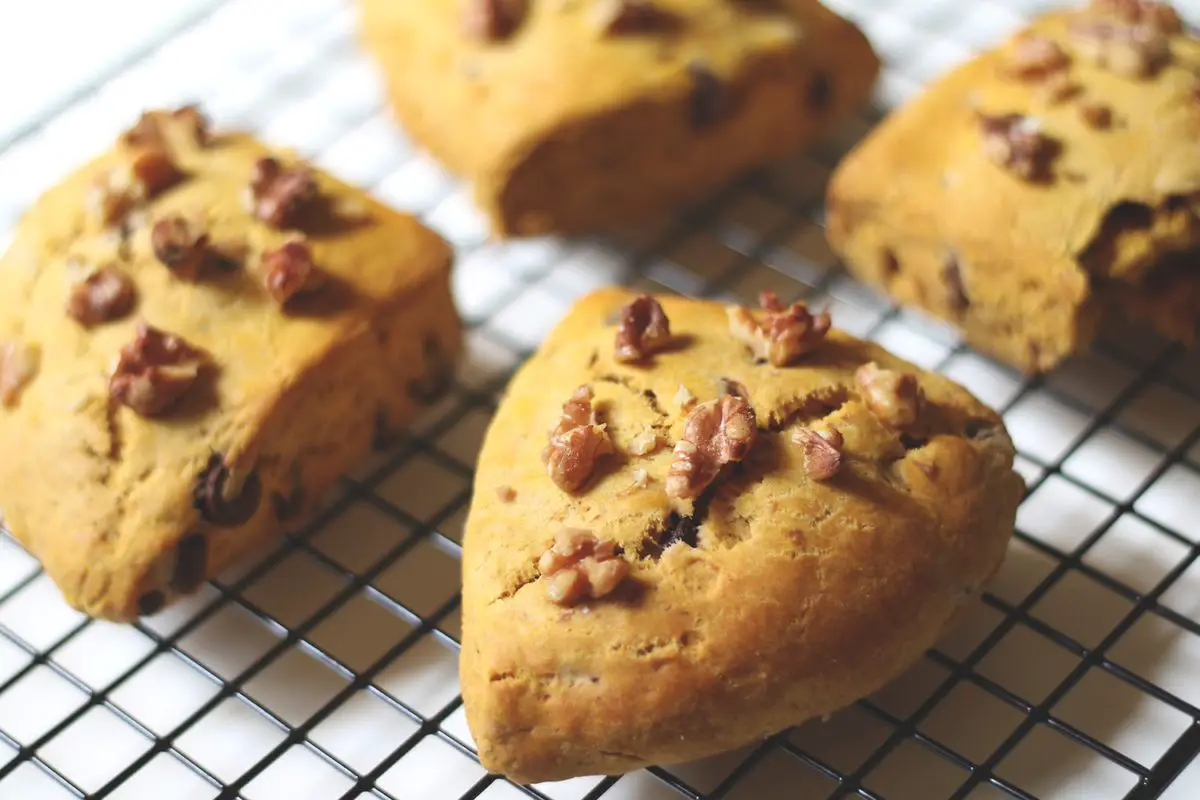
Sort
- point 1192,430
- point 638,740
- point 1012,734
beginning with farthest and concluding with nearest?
point 1192,430 → point 1012,734 → point 638,740

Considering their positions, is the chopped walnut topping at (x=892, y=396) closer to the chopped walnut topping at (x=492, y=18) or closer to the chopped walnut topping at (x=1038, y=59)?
the chopped walnut topping at (x=1038, y=59)

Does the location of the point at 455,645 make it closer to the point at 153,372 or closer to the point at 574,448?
the point at 574,448

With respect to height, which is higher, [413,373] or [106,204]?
[106,204]

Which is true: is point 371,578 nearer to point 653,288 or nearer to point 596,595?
point 596,595

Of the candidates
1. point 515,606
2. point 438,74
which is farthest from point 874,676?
point 438,74

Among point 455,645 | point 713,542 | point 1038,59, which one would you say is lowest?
point 455,645

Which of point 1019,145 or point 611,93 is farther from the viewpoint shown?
point 611,93

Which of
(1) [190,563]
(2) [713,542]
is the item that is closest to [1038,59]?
(2) [713,542]
